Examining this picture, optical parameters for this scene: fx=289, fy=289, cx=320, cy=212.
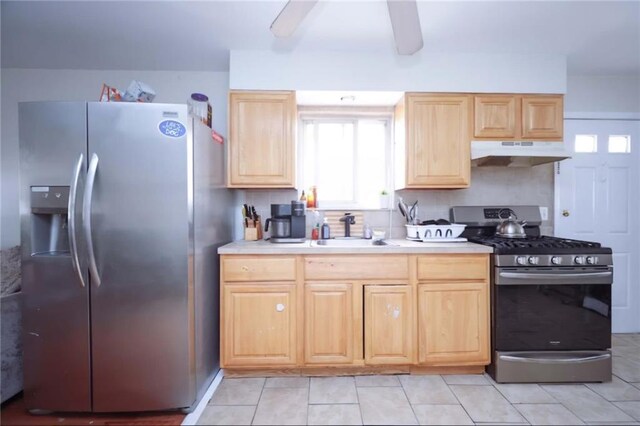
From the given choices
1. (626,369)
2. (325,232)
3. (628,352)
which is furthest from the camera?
(325,232)

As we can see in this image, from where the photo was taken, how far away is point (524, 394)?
5.84 feet

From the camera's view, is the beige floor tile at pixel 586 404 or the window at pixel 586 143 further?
the window at pixel 586 143

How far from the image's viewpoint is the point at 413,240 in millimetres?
2250

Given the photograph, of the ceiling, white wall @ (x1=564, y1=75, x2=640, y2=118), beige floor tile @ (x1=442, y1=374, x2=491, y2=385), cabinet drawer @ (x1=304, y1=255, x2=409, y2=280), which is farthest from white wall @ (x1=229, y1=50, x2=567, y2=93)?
beige floor tile @ (x1=442, y1=374, x2=491, y2=385)

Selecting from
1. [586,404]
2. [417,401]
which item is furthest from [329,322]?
[586,404]

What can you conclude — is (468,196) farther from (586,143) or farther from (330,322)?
(330,322)

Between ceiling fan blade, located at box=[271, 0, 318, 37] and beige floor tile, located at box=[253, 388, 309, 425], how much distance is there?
6.77 feet

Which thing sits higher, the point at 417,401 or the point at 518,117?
the point at 518,117

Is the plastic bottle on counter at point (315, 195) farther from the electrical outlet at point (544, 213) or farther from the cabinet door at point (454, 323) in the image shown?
the electrical outlet at point (544, 213)

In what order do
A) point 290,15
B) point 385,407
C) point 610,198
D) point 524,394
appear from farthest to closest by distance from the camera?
point 610,198 → point 524,394 → point 385,407 → point 290,15

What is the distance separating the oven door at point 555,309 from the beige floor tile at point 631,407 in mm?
300

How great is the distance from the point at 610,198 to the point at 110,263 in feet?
13.0

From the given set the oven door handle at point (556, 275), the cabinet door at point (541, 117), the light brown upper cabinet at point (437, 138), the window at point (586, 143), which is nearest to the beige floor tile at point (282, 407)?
the oven door handle at point (556, 275)

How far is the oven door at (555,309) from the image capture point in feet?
6.13
